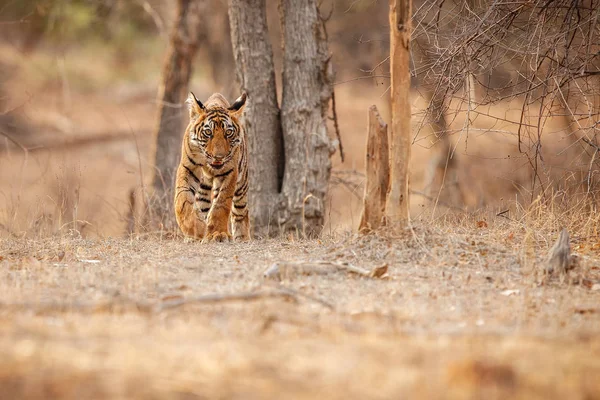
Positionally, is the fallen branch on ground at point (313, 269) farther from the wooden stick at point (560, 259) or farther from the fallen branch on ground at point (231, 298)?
the wooden stick at point (560, 259)

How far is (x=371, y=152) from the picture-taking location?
6699 mm

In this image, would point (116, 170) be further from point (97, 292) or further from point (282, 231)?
point (97, 292)

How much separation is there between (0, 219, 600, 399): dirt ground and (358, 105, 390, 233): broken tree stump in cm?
20

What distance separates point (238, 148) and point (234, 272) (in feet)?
10.5

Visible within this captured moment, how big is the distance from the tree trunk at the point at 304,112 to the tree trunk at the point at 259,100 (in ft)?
0.66

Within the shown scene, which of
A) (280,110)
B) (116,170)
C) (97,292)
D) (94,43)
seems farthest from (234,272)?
(94,43)

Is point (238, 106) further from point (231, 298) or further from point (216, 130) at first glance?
point (231, 298)

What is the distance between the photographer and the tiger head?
8.56 metres

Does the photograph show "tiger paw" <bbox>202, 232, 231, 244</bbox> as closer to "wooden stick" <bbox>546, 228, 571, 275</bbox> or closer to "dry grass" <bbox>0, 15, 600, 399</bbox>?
"dry grass" <bbox>0, 15, 600, 399</bbox>

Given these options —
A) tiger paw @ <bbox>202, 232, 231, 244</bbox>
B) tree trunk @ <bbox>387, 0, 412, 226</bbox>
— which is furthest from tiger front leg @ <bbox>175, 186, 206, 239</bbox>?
tree trunk @ <bbox>387, 0, 412, 226</bbox>

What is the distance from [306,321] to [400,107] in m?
2.81

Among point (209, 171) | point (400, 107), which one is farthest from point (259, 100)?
point (400, 107)

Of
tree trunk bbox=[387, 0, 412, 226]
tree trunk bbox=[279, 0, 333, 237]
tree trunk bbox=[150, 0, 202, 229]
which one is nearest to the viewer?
tree trunk bbox=[387, 0, 412, 226]

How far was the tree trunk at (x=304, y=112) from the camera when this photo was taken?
9445 mm
